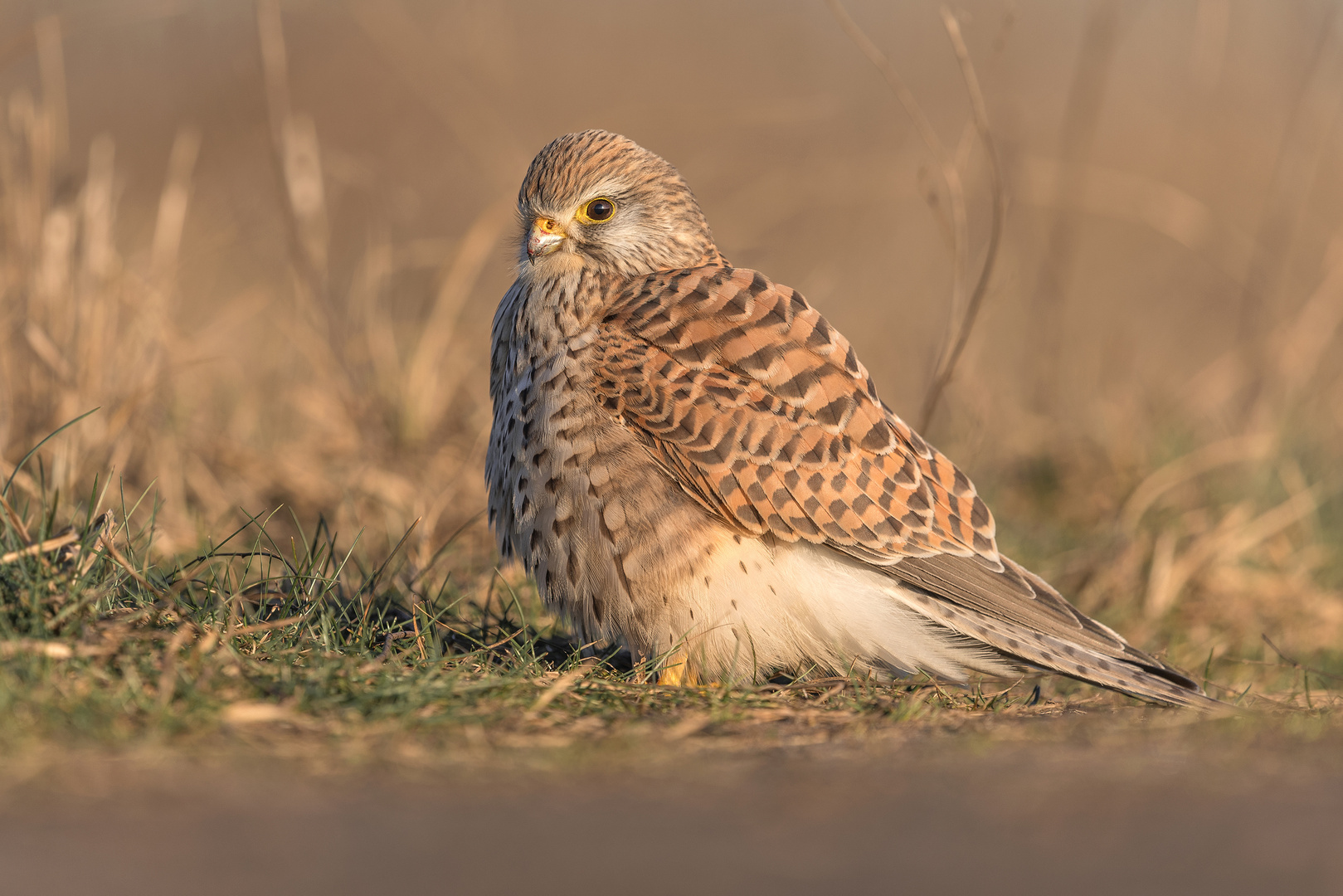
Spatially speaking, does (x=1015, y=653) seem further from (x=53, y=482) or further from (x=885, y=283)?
(x=885, y=283)

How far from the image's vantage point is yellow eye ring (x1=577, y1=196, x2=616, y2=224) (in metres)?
3.89

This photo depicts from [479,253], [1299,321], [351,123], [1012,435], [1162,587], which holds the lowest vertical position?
[1162,587]

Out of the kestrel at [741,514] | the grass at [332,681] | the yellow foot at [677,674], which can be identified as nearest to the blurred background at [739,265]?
the grass at [332,681]

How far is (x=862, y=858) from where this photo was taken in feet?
6.08

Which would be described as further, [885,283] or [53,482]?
[885,283]

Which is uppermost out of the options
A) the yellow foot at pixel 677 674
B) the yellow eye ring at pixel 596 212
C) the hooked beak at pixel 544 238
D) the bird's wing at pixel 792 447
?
the yellow eye ring at pixel 596 212

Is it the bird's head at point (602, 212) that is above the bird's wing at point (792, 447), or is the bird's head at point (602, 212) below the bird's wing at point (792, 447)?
above

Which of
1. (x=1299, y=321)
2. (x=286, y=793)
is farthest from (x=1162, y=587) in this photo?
(x=286, y=793)

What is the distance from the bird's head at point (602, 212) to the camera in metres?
3.87

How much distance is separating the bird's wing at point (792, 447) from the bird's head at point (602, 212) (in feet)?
0.69

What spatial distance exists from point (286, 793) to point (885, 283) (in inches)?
370

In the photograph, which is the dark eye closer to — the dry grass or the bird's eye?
the bird's eye

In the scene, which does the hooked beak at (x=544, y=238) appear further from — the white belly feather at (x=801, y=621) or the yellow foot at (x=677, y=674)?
the yellow foot at (x=677, y=674)

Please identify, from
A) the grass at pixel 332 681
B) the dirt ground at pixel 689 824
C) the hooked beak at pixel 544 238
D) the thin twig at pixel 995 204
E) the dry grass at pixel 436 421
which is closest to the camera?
the dirt ground at pixel 689 824
